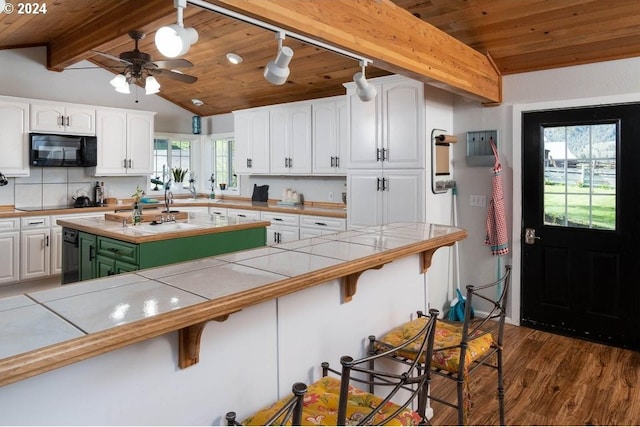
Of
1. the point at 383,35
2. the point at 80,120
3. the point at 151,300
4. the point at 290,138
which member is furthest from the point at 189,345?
the point at 80,120

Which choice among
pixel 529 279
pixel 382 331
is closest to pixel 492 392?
pixel 382 331

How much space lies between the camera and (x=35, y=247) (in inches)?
205

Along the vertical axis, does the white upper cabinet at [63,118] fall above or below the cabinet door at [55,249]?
above

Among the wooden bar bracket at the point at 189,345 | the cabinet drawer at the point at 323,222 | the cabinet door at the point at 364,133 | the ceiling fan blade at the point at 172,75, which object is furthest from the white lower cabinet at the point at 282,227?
the wooden bar bracket at the point at 189,345

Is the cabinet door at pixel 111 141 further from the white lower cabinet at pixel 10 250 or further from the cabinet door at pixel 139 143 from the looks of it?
the white lower cabinet at pixel 10 250

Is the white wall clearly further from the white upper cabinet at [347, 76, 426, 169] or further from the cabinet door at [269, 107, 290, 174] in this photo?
the cabinet door at [269, 107, 290, 174]

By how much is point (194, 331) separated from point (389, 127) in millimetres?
3339

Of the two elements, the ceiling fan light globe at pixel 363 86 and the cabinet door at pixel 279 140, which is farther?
the cabinet door at pixel 279 140

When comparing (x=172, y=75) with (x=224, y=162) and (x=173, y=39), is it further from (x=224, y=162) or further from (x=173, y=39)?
(x=224, y=162)

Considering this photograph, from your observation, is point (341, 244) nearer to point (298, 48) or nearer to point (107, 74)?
point (298, 48)

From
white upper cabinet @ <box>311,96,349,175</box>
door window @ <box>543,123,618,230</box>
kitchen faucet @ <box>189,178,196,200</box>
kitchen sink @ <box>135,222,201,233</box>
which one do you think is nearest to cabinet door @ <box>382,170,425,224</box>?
white upper cabinet @ <box>311,96,349,175</box>

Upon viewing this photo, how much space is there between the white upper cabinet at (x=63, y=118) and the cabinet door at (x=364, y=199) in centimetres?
360

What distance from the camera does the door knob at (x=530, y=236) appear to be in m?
4.13

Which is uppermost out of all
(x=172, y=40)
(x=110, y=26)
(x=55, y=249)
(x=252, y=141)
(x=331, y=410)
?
(x=110, y=26)
